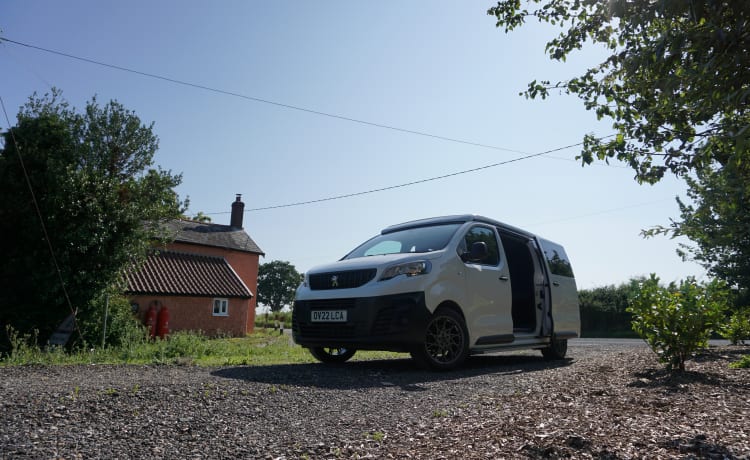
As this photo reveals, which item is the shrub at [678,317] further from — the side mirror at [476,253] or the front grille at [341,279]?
the front grille at [341,279]

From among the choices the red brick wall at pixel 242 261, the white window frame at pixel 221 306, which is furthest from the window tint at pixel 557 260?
the red brick wall at pixel 242 261

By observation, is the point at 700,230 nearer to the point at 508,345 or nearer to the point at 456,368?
the point at 508,345

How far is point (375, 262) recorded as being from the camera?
6.14 metres

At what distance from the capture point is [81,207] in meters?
14.4

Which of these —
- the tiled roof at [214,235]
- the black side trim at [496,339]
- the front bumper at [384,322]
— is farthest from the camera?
the tiled roof at [214,235]

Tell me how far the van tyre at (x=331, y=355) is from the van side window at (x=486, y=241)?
7.36 ft

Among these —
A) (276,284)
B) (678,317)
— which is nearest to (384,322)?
(678,317)

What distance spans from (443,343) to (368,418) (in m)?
2.90

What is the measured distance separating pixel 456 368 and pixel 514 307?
3147mm

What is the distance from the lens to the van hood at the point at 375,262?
6037 mm

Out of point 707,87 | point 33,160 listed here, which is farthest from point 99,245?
point 707,87

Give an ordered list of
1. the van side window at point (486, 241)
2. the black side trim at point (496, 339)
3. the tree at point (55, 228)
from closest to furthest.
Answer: the black side trim at point (496, 339) < the van side window at point (486, 241) < the tree at point (55, 228)

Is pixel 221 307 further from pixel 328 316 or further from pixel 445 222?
pixel 328 316

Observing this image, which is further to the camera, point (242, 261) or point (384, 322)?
point (242, 261)
